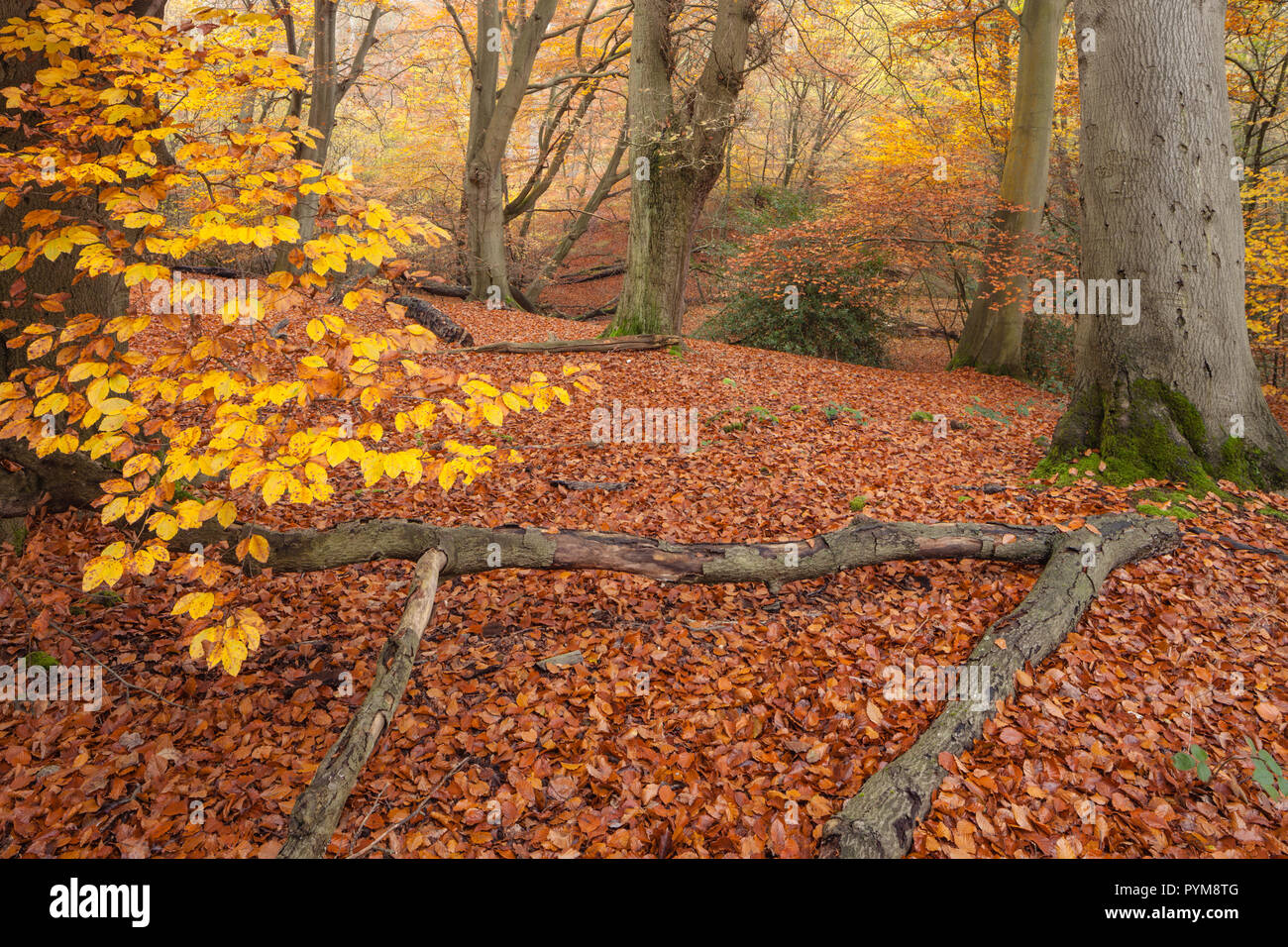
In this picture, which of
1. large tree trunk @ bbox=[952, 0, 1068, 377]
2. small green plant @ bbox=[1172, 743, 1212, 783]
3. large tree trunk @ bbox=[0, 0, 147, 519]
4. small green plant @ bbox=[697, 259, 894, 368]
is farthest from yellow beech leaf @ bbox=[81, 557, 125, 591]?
large tree trunk @ bbox=[952, 0, 1068, 377]

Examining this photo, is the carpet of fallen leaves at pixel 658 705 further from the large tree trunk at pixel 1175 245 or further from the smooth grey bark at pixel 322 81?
the smooth grey bark at pixel 322 81

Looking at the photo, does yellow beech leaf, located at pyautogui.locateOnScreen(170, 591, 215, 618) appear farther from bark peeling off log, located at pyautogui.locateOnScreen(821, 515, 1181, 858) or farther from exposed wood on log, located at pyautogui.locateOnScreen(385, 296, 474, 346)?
exposed wood on log, located at pyautogui.locateOnScreen(385, 296, 474, 346)

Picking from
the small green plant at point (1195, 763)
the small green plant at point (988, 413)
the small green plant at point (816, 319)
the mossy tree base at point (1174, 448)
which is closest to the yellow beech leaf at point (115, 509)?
the small green plant at point (1195, 763)

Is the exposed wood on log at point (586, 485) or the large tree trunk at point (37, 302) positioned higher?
the large tree trunk at point (37, 302)

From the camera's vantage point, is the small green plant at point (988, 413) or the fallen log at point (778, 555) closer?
the fallen log at point (778, 555)

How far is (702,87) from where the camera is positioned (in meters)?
9.35

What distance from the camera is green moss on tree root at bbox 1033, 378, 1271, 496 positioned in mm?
5023

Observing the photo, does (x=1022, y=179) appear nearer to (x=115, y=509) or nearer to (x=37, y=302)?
(x=37, y=302)

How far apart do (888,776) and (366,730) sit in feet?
7.36

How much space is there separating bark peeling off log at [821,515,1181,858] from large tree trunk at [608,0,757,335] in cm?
735

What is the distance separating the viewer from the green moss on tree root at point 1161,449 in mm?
5023
